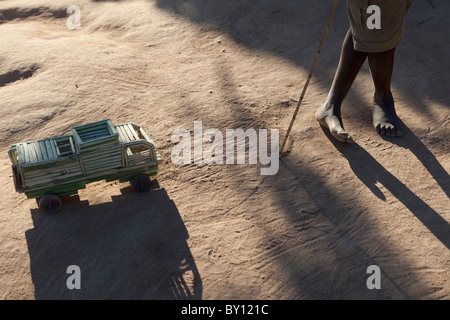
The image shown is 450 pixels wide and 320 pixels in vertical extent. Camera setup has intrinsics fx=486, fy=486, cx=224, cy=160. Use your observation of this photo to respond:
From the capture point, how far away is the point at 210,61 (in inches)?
243

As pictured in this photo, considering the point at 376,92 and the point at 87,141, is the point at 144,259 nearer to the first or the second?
the point at 87,141

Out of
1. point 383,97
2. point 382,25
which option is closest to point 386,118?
point 383,97

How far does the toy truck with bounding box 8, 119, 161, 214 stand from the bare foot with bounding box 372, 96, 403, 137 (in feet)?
7.14

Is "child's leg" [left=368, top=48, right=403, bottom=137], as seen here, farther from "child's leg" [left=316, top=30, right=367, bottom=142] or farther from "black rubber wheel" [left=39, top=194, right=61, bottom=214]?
"black rubber wheel" [left=39, top=194, right=61, bottom=214]

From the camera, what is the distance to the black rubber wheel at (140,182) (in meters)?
4.14

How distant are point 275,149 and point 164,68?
2.23m

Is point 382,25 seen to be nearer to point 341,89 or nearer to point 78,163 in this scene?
point 341,89

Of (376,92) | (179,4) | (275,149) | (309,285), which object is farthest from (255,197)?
(179,4)

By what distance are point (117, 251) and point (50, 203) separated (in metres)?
0.75

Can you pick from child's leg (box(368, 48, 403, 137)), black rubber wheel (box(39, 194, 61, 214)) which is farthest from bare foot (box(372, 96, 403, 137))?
black rubber wheel (box(39, 194, 61, 214))

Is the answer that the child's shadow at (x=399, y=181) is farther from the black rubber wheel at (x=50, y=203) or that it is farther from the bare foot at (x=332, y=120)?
the black rubber wheel at (x=50, y=203)

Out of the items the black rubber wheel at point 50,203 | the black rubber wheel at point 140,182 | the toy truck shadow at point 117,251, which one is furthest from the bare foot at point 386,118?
the black rubber wheel at point 50,203

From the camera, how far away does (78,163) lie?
3.96 m

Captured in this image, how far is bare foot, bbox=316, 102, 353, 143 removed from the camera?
179 inches
